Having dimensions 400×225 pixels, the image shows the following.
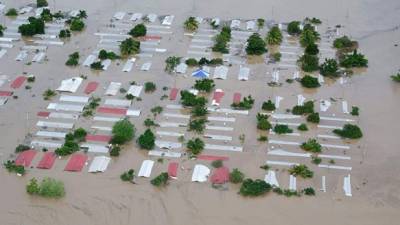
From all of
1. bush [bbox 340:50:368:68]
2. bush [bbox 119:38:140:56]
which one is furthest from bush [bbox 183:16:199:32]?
bush [bbox 340:50:368:68]

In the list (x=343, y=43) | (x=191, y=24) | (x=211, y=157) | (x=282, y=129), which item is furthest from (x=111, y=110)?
(x=343, y=43)

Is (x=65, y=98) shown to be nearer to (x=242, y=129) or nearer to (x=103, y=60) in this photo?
(x=103, y=60)

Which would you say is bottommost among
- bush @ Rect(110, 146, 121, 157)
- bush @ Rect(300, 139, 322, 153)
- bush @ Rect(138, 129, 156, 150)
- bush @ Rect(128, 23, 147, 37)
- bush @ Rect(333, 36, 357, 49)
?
bush @ Rect(110, 146, 121, 157)

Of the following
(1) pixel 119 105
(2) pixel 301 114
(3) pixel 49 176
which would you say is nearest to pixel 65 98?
(1) pixel 119 105

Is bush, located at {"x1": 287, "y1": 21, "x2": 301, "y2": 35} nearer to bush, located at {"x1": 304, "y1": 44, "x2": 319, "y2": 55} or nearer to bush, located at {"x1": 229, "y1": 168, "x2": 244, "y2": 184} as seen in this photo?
bush, located at {"x1": 304, "y1": 44, "x2": 319, "y2": 55}

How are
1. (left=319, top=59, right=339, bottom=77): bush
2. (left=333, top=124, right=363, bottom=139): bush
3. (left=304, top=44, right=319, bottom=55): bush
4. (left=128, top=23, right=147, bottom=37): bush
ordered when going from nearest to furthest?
(left=333, top=124, right=363, bottom=139): bush < (left=319, top=59, right=339, bottom=77): bush < (left=304, top=44, right=319, bottom=55): bush < (left=128, top=23, right=147, bottom=37): bush

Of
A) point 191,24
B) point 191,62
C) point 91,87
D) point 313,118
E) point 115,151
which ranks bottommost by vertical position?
point 115,151

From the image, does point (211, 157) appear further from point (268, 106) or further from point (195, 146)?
point (268, 106)
